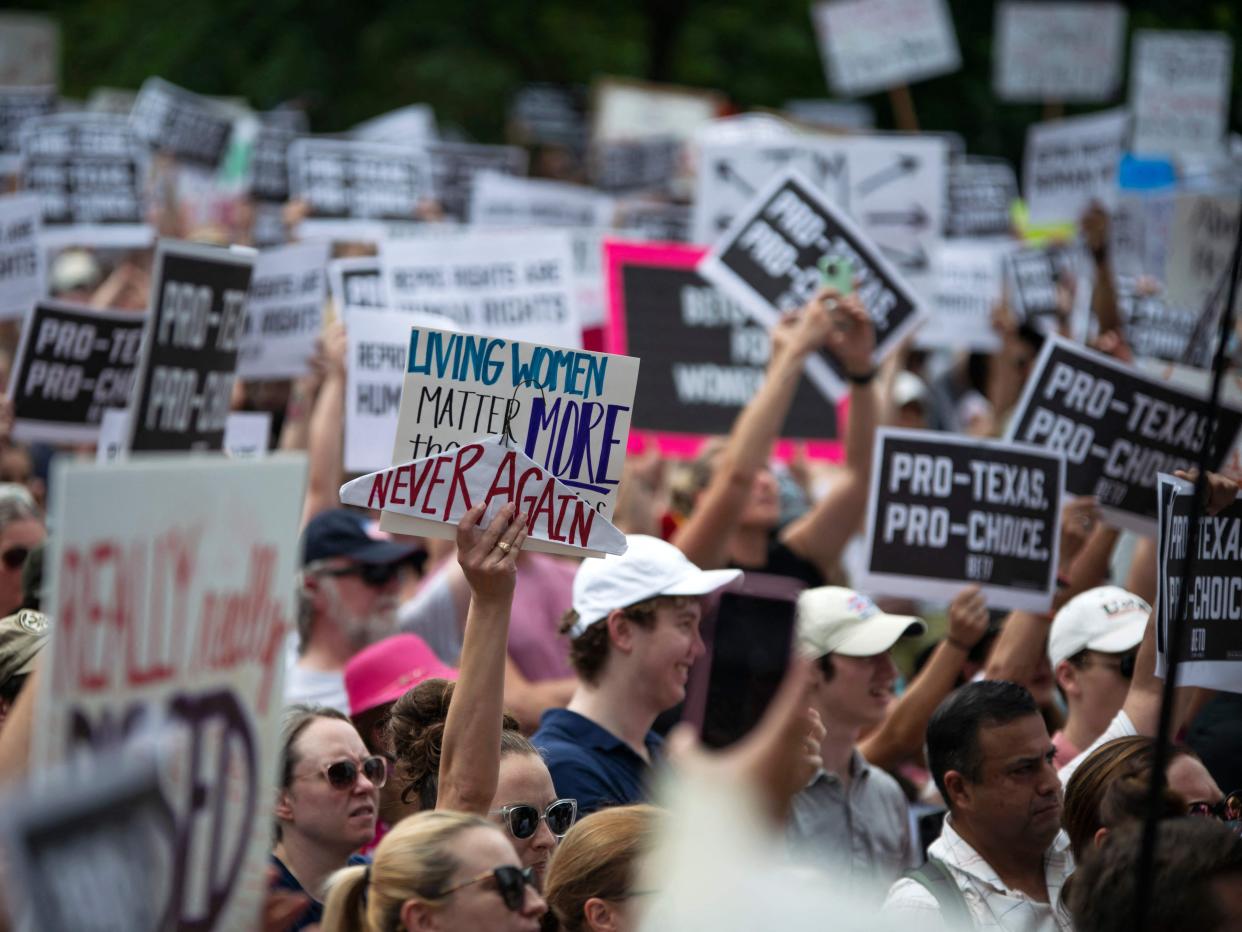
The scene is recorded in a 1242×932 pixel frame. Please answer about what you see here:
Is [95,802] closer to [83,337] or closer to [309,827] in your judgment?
[309,827]

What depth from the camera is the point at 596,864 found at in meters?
3.57

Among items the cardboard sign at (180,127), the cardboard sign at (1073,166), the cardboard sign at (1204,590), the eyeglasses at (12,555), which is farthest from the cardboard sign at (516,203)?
the cardboard sign at (1204,590)

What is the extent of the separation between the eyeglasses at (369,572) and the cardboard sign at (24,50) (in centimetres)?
1200

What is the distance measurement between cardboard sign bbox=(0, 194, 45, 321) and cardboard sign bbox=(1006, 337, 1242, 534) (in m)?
4.82

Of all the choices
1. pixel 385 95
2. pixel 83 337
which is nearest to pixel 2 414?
pixel 83 337

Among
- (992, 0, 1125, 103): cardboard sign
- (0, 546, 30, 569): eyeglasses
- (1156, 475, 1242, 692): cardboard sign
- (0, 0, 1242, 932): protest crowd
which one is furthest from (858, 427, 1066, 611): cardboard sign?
(992, 0, 1125, 103): cardboard sign

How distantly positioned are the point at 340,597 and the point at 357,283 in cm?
240

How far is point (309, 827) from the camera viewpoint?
4.07m

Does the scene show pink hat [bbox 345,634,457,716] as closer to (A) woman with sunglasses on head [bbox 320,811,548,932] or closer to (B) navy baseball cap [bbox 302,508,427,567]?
(B) navy baseball cap [bbox 302,508,427,567]

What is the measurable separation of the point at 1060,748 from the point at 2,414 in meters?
3.52

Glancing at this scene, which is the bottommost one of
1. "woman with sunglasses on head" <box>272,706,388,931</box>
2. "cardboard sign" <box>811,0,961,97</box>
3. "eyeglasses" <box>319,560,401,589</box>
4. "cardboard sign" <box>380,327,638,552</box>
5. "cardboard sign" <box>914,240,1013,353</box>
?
"woman with sunglasses on head" <box>272,706,388,931</box>

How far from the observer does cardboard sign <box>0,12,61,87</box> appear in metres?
16.6

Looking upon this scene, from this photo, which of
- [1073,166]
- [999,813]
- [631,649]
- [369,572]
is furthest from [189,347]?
[1073,166]

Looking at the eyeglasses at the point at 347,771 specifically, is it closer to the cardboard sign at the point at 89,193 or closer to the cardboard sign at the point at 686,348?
the cardboard sign at the point at 686,348
